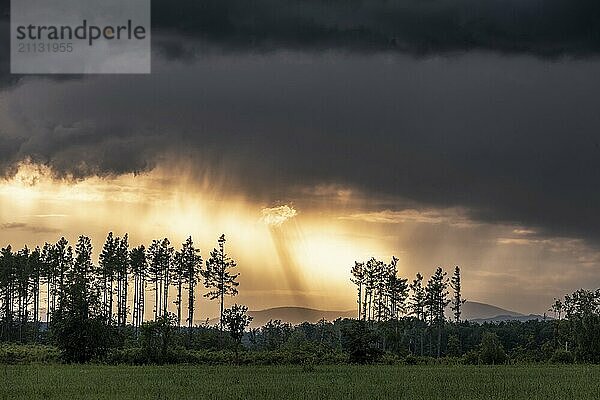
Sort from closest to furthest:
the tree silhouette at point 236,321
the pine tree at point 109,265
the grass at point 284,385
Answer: the grass at point 284,385 → the tree silhouette at point 236,321 → the pine tree at point 109,265

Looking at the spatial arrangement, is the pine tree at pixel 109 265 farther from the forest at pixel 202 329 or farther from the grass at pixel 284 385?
the grass at pixel 284 385

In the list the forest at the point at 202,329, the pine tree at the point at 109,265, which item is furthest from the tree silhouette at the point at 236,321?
the pine tree at the point at 109,265

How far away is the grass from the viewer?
106 ft

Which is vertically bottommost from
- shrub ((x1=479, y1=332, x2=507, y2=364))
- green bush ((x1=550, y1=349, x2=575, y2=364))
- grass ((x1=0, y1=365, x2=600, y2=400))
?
green bush ((x1=550, y1=349, x2=575, y2=364))

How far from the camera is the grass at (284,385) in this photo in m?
32.4

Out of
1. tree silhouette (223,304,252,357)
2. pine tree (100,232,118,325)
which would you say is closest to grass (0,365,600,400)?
tree silhouette (223,304,252,357)

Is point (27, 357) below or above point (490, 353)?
above

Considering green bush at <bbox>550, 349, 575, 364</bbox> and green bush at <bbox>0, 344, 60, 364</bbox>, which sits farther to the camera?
green bush at <bbox>550, 349, 575, 364</bbox>

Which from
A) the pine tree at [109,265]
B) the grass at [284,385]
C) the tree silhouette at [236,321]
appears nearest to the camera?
the grass at [284,385]

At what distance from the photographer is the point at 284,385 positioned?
36.6m

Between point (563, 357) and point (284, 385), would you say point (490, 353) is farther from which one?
point (284, 385)

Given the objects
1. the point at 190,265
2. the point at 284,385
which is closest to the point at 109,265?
the point at 190,265

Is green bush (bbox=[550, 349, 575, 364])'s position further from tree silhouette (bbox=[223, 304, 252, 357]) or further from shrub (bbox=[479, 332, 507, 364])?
tree silhouette (bbox=[223, 304, 252, 357])

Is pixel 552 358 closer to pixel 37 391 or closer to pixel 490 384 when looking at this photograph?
pixel 490 384
